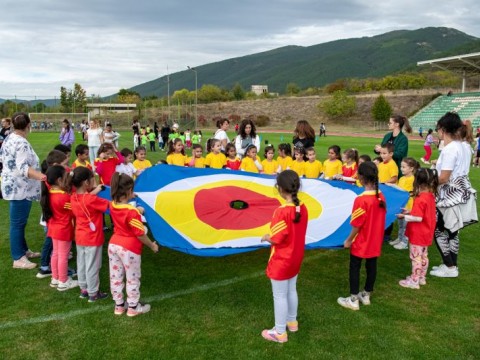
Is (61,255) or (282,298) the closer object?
(282,298)

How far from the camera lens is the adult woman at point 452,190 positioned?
4746 mm

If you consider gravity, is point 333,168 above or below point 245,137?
below

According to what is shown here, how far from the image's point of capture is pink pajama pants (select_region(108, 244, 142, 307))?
151 inches

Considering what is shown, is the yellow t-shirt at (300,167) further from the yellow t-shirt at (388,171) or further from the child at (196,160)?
the child at (196,160)

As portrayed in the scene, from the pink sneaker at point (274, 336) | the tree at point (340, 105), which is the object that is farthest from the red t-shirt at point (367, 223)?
the tree at point (340, 105)

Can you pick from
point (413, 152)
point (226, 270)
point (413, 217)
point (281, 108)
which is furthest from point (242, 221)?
point (281, 108)

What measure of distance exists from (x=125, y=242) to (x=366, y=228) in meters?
2.33

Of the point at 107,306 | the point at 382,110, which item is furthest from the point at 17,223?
the point at 382,110

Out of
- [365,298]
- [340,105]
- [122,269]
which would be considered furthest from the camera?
[340,105]

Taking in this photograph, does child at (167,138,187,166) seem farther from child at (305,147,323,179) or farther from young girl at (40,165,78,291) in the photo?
young girl at (40,165,78,291)

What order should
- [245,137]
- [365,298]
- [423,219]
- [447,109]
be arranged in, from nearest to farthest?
[365,298], [423,219], [245,137], [447,109]

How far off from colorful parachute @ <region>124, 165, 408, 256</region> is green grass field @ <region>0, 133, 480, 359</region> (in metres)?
0.59

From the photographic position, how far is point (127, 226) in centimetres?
379

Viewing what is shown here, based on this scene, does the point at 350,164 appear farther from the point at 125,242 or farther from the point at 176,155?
the point at 125,242
